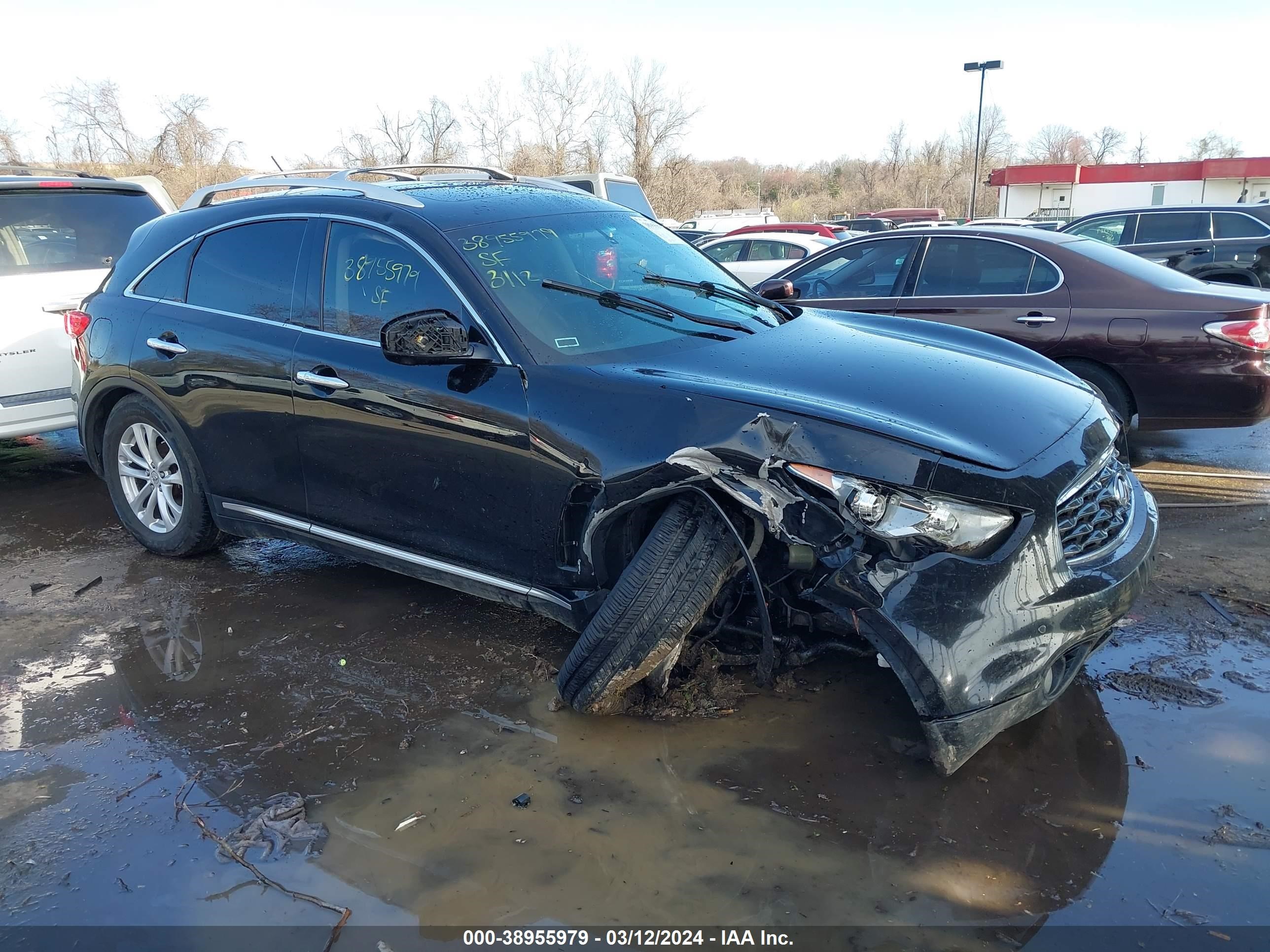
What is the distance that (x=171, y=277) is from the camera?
15.2 ft

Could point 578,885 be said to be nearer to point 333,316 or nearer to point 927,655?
point 927,655

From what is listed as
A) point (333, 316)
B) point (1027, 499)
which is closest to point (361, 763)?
point (333, 316)

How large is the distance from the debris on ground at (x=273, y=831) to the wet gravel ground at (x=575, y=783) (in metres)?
0.04

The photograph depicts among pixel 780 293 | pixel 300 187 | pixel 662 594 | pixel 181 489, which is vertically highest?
pixel 300 187

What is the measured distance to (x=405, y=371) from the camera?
3619 mm

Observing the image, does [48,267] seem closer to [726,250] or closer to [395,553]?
[395,553]

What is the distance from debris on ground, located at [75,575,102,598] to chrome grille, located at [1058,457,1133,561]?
173 inches

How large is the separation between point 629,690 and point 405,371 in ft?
4.76

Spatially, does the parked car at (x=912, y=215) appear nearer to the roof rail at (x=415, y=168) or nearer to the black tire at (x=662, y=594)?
the roof rail at (x=415, y=168)

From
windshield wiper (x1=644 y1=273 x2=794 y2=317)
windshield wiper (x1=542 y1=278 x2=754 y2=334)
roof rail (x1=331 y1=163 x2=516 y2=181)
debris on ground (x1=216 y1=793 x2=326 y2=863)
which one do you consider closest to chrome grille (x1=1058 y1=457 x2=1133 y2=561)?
windshield wiper (x1=542 y1=278 x2=754 y2=334)

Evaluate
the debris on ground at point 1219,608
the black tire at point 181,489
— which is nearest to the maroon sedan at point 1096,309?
the debris on ground at point 1219,608

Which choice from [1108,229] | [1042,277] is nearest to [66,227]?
[1042,277]

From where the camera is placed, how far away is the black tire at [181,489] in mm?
4637

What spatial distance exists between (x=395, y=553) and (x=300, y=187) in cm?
182
